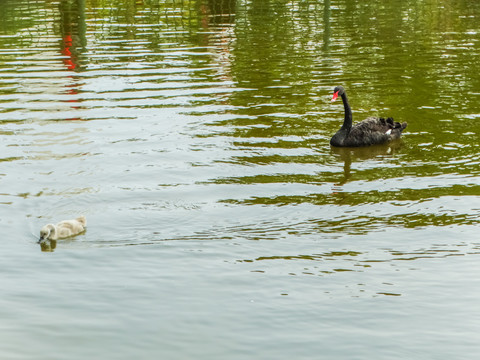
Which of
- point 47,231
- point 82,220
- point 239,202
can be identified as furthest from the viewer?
point 239,202

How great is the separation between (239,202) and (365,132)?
3360 mm

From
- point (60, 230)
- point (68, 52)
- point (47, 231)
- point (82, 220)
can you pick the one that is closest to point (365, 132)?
point (82, 220)

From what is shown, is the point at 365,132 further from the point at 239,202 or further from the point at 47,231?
the point at 47,231

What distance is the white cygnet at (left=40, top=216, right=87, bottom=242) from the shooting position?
31.5 feet

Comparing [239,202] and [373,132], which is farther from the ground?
[373,132]

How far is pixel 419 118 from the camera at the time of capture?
49.7ft

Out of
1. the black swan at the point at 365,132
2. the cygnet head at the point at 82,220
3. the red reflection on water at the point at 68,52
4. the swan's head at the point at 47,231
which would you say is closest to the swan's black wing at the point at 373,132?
the black swan at the point at 365,132

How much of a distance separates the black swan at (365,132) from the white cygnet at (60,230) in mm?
4910

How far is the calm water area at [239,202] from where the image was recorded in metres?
7.76

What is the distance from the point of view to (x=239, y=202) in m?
11.0

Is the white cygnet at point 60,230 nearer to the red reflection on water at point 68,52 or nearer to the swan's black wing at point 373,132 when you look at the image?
the swan's black wing at point 373,132

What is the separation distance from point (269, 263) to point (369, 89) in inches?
342

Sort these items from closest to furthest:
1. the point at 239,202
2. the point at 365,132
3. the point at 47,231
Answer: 1. the point at 47,231
2. the point at 239,202
3. the point at 365,132

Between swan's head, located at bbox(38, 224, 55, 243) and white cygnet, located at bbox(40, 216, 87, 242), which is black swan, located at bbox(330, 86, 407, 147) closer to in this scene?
white cygnet, located at bbox(40, 216, 87, 242)
